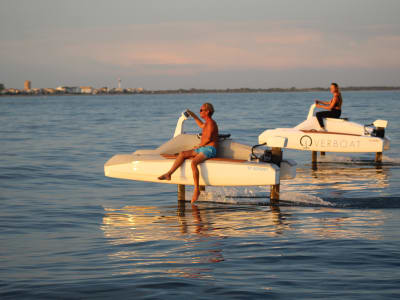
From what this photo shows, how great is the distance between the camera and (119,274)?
662 centimetres

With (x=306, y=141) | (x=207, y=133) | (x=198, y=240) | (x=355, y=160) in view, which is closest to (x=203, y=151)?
(x=207, y=133)

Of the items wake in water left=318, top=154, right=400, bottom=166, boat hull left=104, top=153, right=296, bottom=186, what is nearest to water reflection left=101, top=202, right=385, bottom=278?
boat hull left=104, top=153, right=296, bottom=186

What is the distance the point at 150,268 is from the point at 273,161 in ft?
15.6

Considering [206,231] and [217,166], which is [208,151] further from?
[206,231]

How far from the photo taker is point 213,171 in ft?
34.9

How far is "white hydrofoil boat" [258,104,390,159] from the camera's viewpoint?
16.5m

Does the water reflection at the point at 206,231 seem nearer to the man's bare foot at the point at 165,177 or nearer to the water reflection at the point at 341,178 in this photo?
the man's bare foot at the point at 165,177

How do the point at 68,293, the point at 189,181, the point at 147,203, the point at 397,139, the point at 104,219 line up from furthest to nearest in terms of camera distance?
the point at 397,139, the point at 147,203, the point at 189,181, the point at 104,219, the point at 68,293

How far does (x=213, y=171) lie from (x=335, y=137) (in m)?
7.04

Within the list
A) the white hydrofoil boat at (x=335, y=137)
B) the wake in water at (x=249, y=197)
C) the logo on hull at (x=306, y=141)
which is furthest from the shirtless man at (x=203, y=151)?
the logo on hull at (x=306, y=141)

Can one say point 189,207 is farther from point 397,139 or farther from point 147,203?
point 397,139

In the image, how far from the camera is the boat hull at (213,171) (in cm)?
1055

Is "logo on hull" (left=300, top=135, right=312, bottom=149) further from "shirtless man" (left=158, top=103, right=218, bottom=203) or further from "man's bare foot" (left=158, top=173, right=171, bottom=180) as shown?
"man's bare foot" (left=158, top=173, right=171, bottom=180)

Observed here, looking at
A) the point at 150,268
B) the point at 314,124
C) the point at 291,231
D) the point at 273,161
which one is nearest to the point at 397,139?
the point at 314,124
